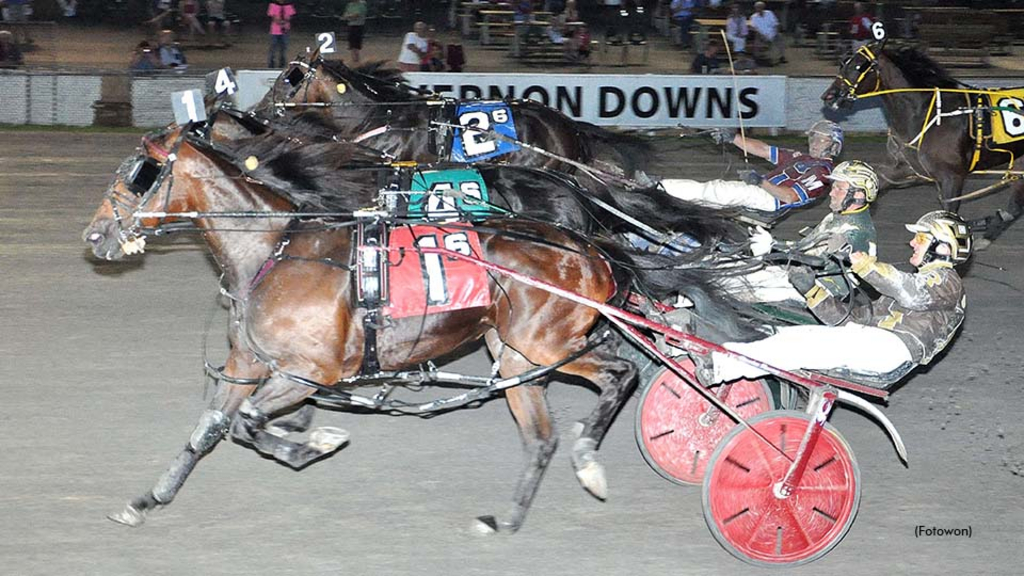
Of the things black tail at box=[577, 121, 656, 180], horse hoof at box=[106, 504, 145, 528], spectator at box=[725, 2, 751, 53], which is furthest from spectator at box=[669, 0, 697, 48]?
horse hoof at box=[106, 504, 145, 528]

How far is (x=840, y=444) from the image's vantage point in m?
4.52

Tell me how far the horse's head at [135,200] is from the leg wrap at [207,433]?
734mm

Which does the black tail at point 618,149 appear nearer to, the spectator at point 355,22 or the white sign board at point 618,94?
the white sign board at point 618,94

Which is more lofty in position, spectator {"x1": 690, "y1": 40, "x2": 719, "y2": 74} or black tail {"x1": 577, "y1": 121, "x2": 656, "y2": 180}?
spectator {"x1": 690, "y1": 40, "x2": 719, "y2": 74}

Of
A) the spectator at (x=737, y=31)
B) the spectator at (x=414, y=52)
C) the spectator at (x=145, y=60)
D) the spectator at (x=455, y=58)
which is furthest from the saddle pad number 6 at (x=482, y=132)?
the spectator at (x=737, y=31)

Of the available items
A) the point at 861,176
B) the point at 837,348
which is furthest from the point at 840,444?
the point at 861,176

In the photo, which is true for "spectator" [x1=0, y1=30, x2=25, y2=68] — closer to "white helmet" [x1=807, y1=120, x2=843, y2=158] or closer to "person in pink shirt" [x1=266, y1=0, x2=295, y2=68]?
A: "person in pink shirt" [x1=266, y1=0, x2=295, y2=68]

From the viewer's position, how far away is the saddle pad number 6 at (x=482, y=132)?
26.7 ft

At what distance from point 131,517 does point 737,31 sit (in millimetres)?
15702

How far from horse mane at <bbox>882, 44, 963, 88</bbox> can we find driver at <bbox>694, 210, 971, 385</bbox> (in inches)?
231

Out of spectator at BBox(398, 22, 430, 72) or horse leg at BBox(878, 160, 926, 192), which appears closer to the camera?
horse leg at BBox(878, 160, 926, 192)

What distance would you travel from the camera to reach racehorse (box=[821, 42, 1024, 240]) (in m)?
9.83

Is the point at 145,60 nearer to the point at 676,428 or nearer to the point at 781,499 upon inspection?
the point at 676,428

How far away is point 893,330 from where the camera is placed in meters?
4.74
